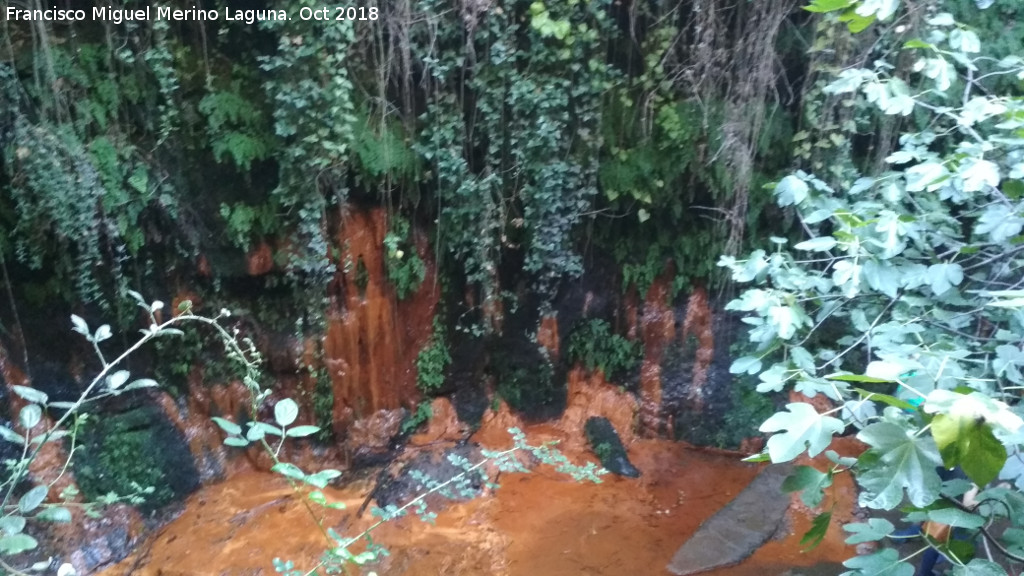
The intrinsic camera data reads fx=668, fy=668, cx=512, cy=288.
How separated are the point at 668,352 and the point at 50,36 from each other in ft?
15.7

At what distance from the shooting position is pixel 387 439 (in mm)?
5227

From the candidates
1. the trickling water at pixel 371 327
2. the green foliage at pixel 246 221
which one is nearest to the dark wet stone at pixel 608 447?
the trickling water at pixel 371 327

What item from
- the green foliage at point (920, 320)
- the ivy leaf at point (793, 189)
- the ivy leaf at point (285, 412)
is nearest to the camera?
the green foliage at point (920, 320)

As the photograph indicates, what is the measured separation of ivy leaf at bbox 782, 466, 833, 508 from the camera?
1.95 metres

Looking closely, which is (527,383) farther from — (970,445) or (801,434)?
(970,445)

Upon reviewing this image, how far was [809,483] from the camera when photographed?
1960 mm

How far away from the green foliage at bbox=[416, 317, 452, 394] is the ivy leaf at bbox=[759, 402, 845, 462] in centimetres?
392

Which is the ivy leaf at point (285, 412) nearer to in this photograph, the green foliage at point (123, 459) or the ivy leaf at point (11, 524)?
the ivy leaf at point (11, 524)

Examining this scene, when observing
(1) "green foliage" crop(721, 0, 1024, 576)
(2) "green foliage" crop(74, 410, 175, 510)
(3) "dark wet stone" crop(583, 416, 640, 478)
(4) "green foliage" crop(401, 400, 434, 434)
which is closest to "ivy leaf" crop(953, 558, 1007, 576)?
(1) "green foliage" crop(721, 0, 1024, 576)

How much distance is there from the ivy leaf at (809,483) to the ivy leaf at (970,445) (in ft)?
1.96

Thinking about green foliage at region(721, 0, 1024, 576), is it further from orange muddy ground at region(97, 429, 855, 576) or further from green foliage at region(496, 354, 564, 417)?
green foliage at region(496, 354, 564, 417)

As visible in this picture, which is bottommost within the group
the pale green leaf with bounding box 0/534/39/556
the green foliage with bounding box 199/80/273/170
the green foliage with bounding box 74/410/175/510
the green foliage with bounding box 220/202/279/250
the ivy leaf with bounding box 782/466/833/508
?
the green foliage with bounding box 74/410/175/510

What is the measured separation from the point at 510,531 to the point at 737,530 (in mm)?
1485

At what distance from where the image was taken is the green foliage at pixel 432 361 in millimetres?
5359
